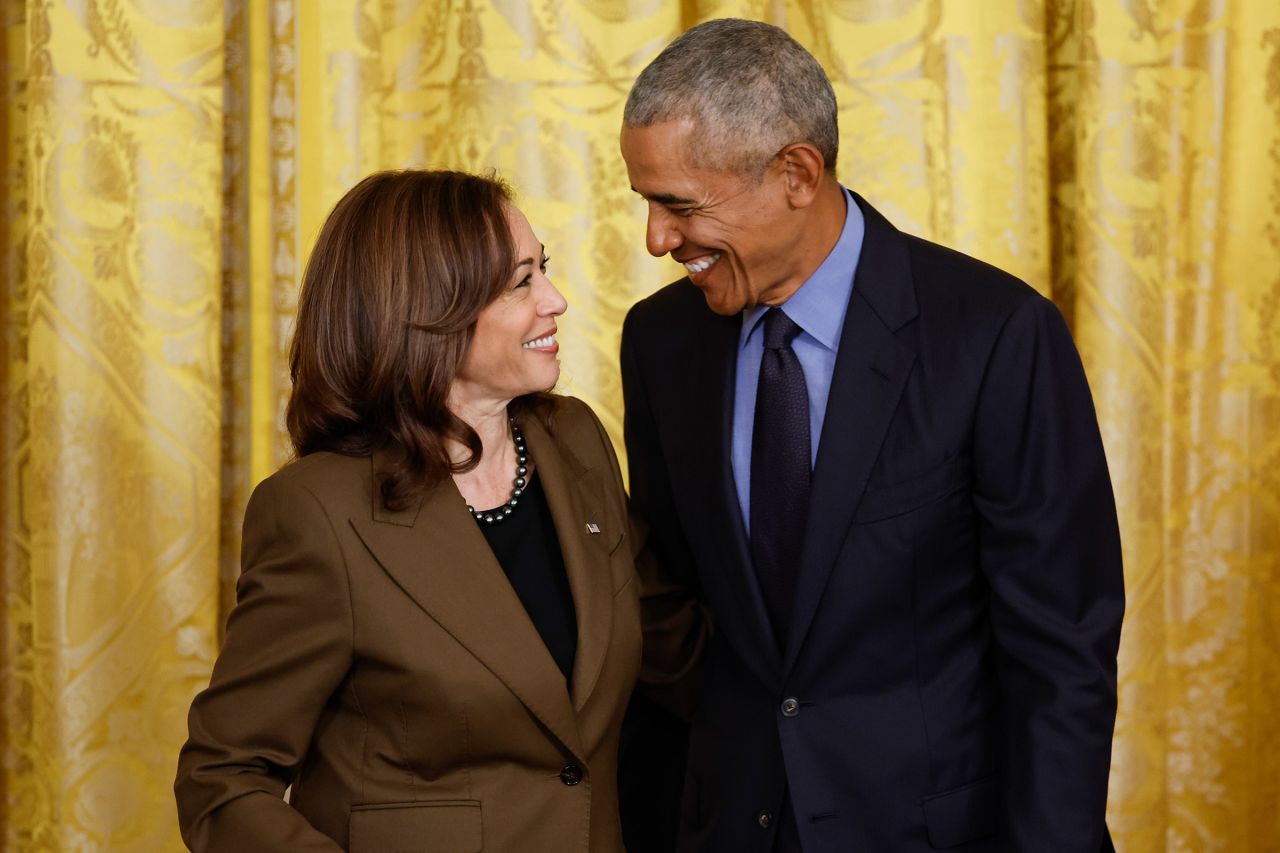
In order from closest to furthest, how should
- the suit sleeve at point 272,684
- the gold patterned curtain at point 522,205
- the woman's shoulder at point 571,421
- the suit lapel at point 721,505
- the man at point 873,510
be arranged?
the suit sleeve at point 272,684, the man at point 873,510, the suit lapel at point 721,505, the woman's shoulder at point 571,421, the gold patterned curtain at point 522,205

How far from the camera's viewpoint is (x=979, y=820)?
5.58ft

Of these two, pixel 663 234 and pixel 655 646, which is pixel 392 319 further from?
pixel 655 646

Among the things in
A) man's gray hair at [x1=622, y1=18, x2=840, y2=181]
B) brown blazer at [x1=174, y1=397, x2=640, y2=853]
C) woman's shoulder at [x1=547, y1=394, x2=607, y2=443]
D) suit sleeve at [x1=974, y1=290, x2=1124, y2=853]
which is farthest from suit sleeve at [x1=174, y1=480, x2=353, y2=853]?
suit sleeve at [x1=974, y1=290, x2=1124, y2=853]

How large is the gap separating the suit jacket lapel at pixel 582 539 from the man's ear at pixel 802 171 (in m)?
0.46

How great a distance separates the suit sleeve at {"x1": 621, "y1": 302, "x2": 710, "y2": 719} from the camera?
196 centimetres

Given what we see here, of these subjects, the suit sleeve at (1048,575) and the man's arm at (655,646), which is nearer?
the suit sleeve at (1048,575)

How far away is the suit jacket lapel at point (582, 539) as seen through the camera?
65.5 inches

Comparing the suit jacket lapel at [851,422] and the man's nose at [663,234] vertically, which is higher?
the man's nose at [663,234]

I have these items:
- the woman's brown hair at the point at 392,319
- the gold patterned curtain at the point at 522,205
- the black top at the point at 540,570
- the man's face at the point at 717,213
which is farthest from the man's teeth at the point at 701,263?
the gold patterned curtain at the point at 522,205

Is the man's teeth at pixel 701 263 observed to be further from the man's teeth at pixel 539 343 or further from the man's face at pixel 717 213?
the man's teeth at pixel 539 343

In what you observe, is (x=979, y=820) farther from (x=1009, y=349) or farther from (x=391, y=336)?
(x=391, y=336)

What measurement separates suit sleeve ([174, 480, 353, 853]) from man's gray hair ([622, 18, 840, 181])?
66 centimetres

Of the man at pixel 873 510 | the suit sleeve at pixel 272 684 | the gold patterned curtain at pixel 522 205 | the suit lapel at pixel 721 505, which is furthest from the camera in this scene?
the gold patterned curtain at pixel 522 205

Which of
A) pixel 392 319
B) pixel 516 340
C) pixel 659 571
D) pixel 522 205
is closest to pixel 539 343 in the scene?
pixel 516 340
